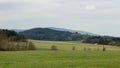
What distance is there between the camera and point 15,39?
110 metres

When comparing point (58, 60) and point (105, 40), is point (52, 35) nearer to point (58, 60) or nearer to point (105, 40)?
point (105, 40)

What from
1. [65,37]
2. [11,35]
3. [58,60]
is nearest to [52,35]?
[65,37]

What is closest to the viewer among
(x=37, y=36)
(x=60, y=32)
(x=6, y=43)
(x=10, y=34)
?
(x=6, y=43)

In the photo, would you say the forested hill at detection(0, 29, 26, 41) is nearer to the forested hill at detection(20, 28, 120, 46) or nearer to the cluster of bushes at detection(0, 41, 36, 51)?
the cluster of bushes at detection(0, 41, 36, 51)

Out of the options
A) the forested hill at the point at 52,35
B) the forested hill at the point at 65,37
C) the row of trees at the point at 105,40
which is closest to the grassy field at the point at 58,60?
the row of trees at the point at 105,40

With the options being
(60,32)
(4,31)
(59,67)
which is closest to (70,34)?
(60,32)

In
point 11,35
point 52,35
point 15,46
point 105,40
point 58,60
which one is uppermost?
point 52,35

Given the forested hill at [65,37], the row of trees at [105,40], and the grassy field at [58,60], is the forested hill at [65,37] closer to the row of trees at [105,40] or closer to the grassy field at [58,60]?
the row of trees at [105,40]

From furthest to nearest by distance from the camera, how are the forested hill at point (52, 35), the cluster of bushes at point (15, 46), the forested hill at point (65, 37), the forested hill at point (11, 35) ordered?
the forested hill at point (52, 35), the forested hill at point (65, 37), the forested hill at point (11, 35), the cluster of bushes at point (15, 46)

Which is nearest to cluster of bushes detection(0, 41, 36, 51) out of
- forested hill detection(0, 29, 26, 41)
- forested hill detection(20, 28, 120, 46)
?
forested hill detection(0, 29, 26, 41)

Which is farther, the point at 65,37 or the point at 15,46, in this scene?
the point at 65,37

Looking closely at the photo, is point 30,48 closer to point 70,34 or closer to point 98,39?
point 98,39

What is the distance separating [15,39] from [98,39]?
38.9 meters

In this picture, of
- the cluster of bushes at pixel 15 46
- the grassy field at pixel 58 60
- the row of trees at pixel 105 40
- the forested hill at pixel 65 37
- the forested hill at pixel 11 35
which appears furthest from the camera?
the forested hill at pixel 65 37
